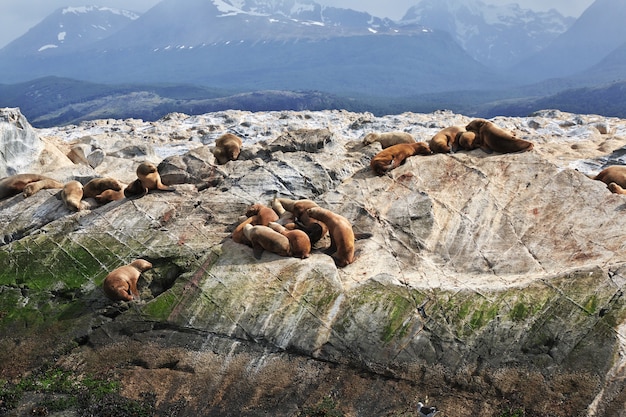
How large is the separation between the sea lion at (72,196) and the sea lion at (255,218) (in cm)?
454

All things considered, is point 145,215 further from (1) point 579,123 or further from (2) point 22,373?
(1) point 579,123

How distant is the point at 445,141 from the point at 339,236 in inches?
203

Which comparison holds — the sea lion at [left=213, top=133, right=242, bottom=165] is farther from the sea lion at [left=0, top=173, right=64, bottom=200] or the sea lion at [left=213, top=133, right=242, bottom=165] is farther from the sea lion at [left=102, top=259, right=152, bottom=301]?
the sea lion at [left=102, top=259, right=152, bottom=301]

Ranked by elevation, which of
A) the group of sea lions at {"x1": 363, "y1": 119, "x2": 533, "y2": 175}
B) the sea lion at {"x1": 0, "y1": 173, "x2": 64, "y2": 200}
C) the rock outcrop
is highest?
the group of sea lions at {"x1": 363, "y1": 119, "x2": 533, "y2": 175}

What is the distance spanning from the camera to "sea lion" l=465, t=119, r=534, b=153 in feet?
46.4

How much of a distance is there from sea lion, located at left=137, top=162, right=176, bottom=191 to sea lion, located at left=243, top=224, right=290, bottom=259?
4.16m

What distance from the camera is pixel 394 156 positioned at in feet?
47.3

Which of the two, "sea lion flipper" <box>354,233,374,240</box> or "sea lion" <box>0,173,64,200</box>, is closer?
"sea lion flipper" <box>354,233,374,240</box>

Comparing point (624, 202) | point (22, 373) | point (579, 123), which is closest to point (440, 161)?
point (624, 202)

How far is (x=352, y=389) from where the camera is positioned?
9.37m

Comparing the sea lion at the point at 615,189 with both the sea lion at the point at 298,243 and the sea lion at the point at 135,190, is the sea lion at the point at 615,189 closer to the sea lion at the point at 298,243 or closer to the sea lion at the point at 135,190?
the sea lion at the point at 298,243

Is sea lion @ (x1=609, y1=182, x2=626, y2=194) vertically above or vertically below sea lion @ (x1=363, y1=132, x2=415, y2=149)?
below

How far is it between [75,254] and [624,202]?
11901 millimetres

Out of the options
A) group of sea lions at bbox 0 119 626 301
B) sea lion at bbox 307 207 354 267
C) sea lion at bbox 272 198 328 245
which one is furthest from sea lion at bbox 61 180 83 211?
sea lion at bbox 307 207 354 267
